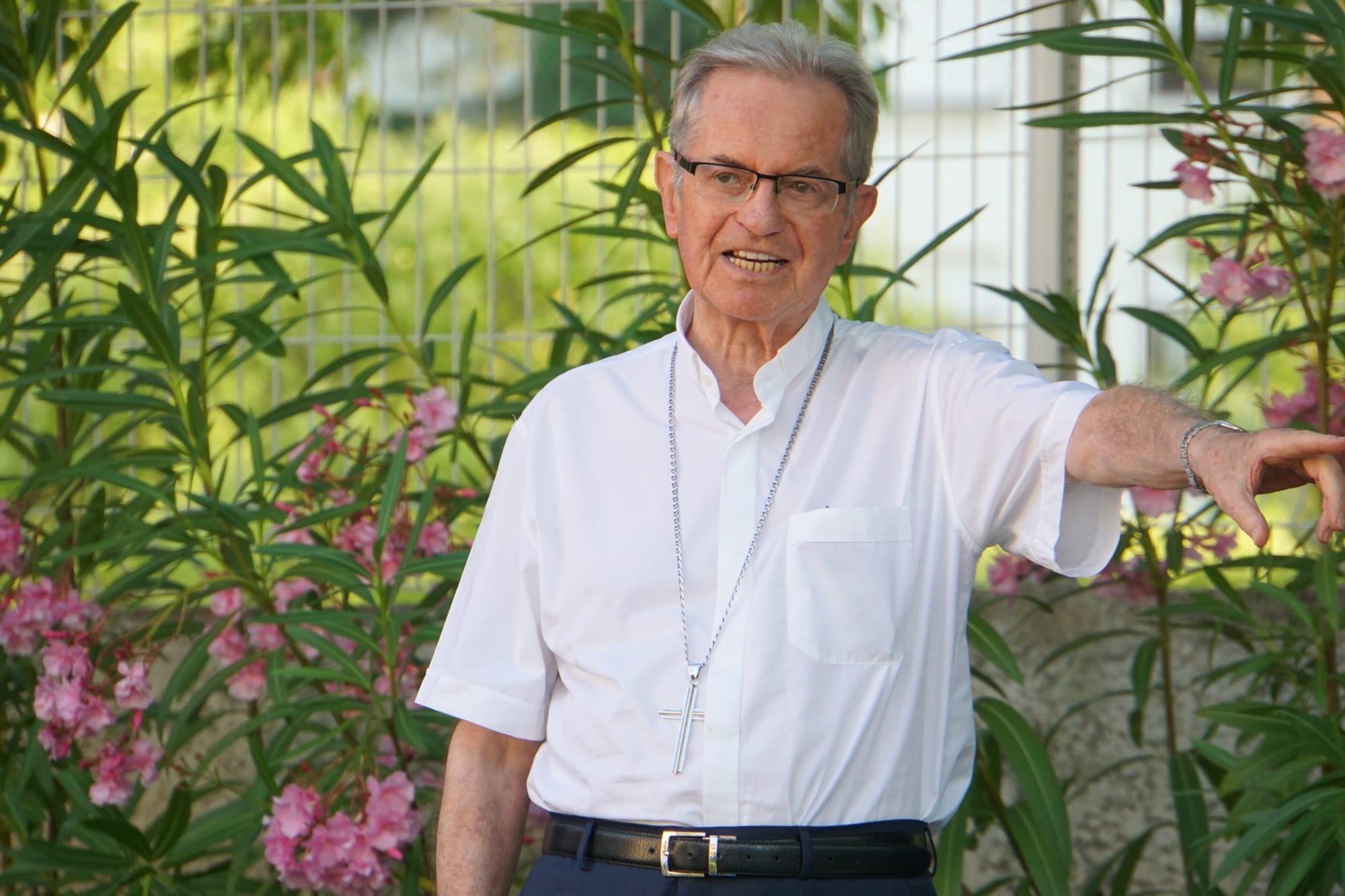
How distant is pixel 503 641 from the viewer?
67.9 inches

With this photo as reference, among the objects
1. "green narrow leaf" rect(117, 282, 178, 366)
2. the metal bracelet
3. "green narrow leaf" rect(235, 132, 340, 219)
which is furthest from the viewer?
"green narrow leaf" rect(235, 132, 340, 219)

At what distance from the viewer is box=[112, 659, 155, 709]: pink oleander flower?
2.51 meters

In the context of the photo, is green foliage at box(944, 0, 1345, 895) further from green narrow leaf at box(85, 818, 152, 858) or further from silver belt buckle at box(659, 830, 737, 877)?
green narrow leaf at box(85, 818, 152, 858)

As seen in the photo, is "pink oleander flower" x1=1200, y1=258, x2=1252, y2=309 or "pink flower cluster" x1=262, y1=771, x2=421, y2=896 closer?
"pink flower cluster" x1=262, y1=771, x2=421, y2=896

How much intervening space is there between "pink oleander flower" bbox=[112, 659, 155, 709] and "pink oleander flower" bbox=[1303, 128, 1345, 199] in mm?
2000

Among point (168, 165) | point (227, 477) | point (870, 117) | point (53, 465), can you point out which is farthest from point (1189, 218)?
point (227, 477)

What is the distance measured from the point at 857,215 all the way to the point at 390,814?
46.7 inches

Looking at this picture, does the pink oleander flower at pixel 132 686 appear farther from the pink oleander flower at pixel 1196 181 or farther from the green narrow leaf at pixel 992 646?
the pink oleander flower at pixel 1196 181

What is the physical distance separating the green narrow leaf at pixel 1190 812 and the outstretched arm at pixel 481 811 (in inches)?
46.2

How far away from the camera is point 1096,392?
147cm

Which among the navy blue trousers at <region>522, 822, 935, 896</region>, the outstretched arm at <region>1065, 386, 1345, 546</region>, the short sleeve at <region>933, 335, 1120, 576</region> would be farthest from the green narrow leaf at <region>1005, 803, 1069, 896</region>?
the outstretched arm at <region>1065, 386, 1345, 546</region>

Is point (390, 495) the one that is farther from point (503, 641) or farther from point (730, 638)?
point (730, 638)

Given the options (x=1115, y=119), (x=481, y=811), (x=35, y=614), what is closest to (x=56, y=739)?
(x=35, y=614)

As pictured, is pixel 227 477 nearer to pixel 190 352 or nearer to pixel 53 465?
pixel 190 352
